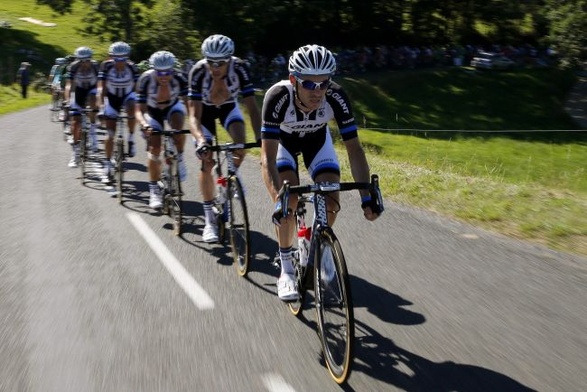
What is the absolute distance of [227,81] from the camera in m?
7.85

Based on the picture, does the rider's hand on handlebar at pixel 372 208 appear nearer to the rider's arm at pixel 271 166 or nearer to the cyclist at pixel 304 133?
the cyclist at pixel 304 133

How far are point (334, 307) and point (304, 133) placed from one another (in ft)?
5.96

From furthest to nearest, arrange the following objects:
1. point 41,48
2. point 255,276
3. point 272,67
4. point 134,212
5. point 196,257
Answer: point 41,48
point 272,67
point 134,212
point 196,257
point 255,276

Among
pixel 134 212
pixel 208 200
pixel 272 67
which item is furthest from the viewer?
pixel 272 67

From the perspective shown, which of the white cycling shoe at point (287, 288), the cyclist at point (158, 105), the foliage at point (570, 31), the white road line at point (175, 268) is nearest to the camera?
the white cycling shoe at point (287, 288)

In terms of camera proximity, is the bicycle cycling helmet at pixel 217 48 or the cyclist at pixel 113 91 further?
the cyclist at pixel 113 91

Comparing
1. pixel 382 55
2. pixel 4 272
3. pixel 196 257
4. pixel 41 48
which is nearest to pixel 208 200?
pixel 196 257

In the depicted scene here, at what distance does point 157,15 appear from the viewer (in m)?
46.6

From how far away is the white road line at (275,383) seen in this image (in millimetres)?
4203

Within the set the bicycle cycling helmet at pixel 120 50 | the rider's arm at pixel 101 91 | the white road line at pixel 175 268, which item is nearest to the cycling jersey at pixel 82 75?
the rider's arm at pixel 101 91

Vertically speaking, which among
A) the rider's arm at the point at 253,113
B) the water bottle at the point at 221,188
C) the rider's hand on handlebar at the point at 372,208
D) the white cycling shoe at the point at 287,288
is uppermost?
the rider's arm at the point at 253,113

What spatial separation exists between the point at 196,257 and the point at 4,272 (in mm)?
1983

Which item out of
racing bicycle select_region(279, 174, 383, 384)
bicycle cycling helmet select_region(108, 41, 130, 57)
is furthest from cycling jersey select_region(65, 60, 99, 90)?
racing bicycle select_region(279, 174, 383, 384)

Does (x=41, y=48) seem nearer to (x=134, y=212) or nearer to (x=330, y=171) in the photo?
(x=134, y=212)
